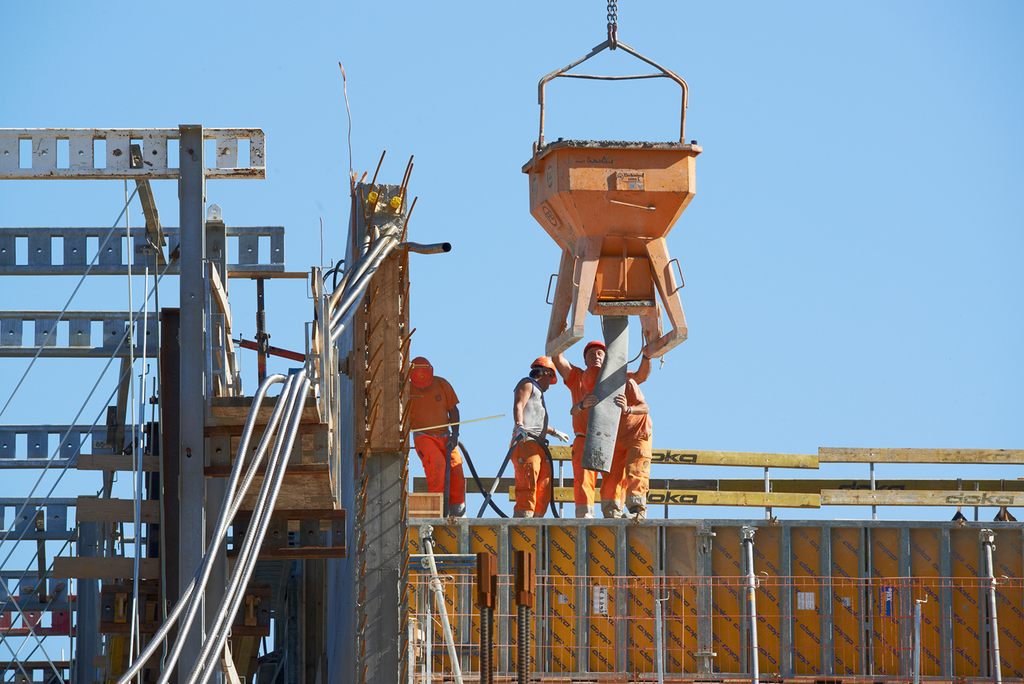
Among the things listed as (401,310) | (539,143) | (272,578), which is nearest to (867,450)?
(539,143)

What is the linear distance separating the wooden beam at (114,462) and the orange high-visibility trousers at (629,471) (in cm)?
697

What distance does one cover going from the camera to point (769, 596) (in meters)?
16.8

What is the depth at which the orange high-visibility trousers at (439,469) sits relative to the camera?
1767cm

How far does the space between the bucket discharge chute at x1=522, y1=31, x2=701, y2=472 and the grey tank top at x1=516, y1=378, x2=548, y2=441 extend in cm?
117

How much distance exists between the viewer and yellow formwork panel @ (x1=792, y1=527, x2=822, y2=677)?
16.6 m

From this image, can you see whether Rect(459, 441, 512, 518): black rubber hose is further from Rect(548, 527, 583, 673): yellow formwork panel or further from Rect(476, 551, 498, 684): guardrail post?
Rect(476, 551, 498, 684): guardrail post

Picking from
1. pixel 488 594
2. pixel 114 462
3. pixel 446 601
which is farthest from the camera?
pixel 446 601

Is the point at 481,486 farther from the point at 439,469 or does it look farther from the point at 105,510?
the point at 105,510

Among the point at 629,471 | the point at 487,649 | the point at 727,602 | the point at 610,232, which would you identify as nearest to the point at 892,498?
the point at 727,602

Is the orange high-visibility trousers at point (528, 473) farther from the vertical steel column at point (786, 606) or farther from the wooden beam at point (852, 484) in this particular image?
the wooden beam at point (852, 484)

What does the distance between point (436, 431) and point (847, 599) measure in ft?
16.7

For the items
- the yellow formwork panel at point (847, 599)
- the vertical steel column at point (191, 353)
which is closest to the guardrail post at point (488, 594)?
the vertical steel column at point (191, 353)

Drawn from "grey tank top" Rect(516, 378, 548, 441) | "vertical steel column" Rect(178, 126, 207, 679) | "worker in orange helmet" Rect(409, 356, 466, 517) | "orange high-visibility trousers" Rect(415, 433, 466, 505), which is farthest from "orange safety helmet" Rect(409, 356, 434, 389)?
"vertical steel column" Rect(178, 126, 207, 679)

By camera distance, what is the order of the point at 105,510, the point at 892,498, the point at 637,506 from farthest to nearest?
the point at 892,498, the point at 637,506, the point at 105,510
